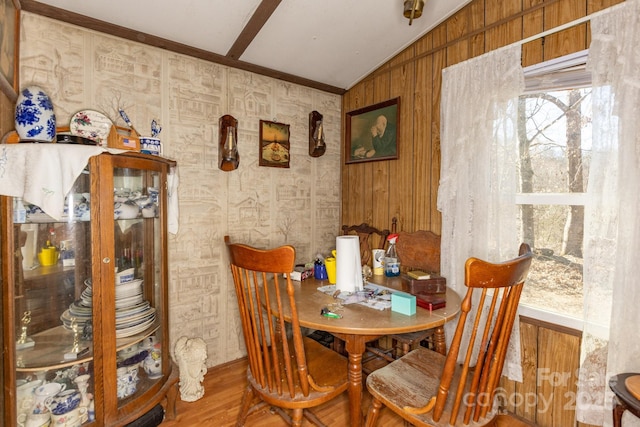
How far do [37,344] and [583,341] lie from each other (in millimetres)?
2565

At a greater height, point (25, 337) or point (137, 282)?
point (137, 282)

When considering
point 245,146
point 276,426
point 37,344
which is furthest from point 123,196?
point 276,426

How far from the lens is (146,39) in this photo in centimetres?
199

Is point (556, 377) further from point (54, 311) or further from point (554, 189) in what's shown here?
point (54, 311)

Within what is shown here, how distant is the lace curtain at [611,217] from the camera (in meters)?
1.45

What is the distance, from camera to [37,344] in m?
1.49

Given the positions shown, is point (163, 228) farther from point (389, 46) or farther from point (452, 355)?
point (389, 46)

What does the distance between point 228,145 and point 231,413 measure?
1685mm

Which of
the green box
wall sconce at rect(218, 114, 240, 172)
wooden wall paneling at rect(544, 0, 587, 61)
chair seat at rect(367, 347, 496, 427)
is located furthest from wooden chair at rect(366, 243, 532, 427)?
wall sconce at rect(218, 114, 240, 172)

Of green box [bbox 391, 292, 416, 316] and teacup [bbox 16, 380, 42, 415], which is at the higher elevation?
green box [bbox 391, 292, 416, 316]

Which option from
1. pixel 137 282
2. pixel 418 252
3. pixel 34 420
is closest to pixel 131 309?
pixel 137 282

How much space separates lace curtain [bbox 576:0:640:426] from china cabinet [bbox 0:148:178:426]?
218 cm

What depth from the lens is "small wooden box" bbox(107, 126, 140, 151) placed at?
1799 millimetres

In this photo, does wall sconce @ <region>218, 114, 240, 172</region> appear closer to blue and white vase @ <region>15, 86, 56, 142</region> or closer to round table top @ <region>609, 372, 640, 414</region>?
blue and white vase @ <region>15, 86, 56, 142</region>
